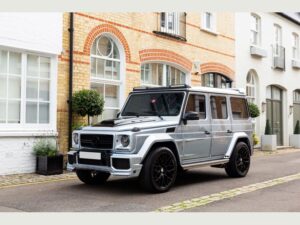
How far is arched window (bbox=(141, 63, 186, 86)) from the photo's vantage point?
1483 cm

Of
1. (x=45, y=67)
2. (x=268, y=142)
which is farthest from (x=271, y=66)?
(x=45, y=67)

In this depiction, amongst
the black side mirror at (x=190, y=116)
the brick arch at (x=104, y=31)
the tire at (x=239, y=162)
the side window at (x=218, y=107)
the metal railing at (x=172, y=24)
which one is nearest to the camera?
the black side mirror at (x=190, y=116)

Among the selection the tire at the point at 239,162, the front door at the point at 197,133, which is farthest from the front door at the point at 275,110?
the front door at the point at 197,133

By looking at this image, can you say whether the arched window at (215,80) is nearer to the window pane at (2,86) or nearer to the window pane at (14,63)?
the window pane at (14,63)

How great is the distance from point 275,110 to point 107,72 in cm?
1243

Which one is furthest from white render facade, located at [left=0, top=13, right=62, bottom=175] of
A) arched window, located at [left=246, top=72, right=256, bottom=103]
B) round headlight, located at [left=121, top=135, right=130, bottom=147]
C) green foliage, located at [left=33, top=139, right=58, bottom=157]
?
arched window, located at [left=246, top=72, right=256, bottom=103]

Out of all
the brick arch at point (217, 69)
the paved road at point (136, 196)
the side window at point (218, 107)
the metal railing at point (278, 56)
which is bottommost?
the paved road at point (136, 196)

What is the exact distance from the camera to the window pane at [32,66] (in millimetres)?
11000

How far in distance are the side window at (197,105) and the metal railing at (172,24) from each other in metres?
6.23

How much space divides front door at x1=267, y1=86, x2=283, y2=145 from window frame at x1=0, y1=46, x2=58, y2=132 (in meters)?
13.6

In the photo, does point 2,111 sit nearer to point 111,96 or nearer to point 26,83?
point 26,83

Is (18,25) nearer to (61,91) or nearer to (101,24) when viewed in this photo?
(61,91)

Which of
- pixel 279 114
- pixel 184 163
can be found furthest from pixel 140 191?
pixel 279 114

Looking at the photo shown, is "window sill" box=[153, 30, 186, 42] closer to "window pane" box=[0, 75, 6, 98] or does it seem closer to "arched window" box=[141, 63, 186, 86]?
"arched window" box=[141, 63, 186, 86]
